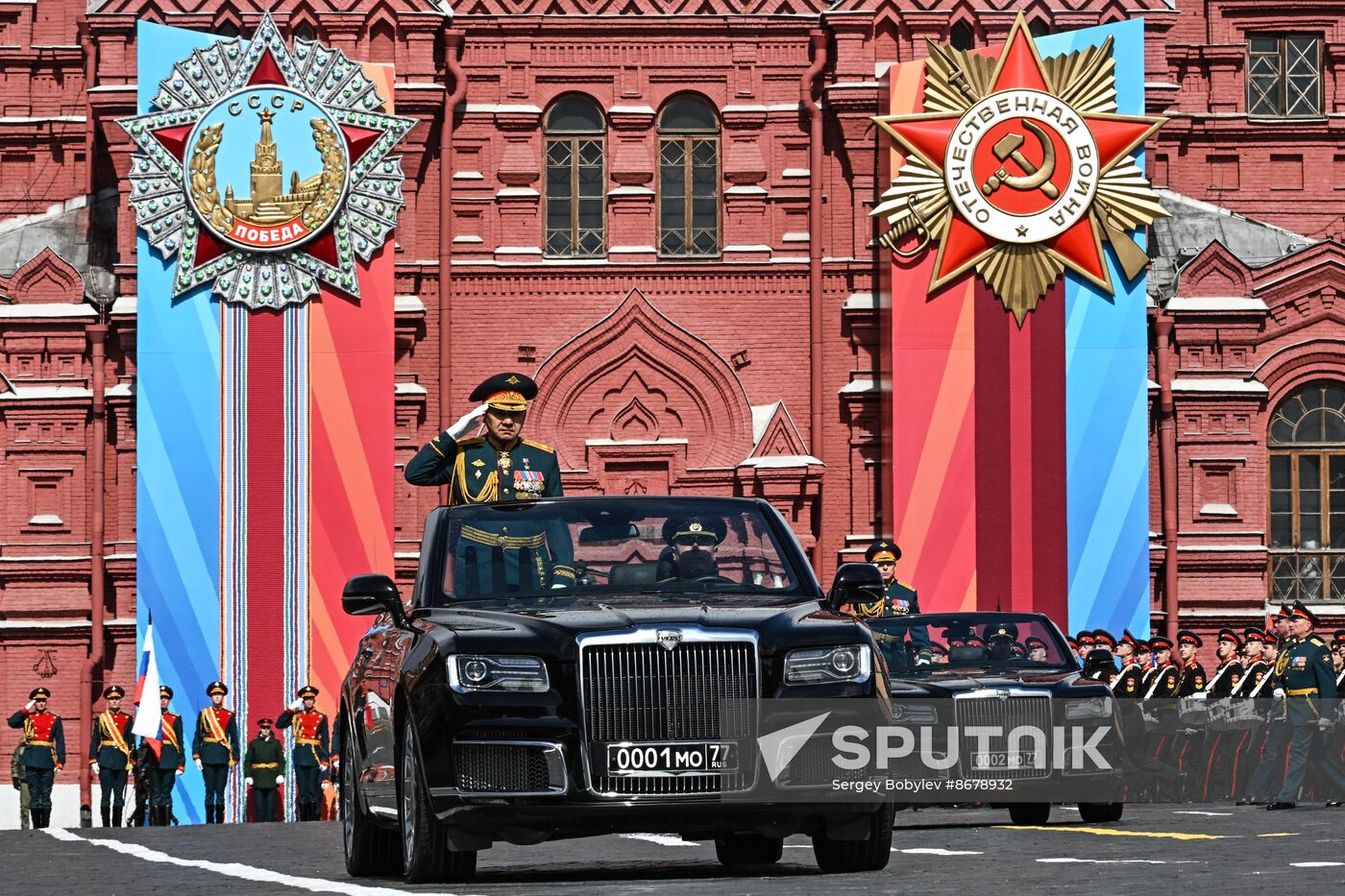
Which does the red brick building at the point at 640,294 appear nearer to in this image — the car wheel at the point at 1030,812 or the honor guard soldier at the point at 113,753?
the honor guard soldier at the point at 113,753

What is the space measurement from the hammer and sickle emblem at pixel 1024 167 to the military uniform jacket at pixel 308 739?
9.73m

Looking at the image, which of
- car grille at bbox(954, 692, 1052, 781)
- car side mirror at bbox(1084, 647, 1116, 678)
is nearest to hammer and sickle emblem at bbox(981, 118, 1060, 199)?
car side mirror at bbox(1084, 647, 1116, 678)

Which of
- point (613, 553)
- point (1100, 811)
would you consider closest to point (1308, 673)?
point (1100, 811)

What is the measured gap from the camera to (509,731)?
10.4 m

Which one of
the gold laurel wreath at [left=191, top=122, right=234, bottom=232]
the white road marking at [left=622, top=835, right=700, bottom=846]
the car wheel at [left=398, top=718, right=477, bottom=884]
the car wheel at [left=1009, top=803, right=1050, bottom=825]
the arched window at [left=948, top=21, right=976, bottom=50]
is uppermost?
the arched window at [left=948, top=21, right=976, bottom=50]

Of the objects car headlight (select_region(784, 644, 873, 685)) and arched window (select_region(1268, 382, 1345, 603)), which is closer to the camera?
car headlight (select_region(784, 644, 873, 685))

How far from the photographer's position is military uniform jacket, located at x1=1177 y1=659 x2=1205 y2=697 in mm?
24766

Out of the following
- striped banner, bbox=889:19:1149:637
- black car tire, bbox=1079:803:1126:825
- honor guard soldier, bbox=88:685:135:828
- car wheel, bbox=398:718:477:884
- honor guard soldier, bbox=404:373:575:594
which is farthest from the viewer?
striped banner, bbox=889:19:1149:637

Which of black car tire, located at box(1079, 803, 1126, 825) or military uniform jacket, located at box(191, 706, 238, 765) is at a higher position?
black car tire, located at box(1079, 803, 1126, 825)

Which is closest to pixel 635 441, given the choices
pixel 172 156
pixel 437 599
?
pixel 172 156

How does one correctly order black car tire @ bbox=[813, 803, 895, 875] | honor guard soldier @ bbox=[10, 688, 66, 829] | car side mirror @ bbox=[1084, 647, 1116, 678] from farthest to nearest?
honor guard soldier @ bbox=[10, 688, 66, 829] → car side mirror @ bbox=[1084, 647, 1116, 678] → black car tire @ bbox=[813, 803, 895, 875]

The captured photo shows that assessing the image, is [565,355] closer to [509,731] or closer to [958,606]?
[958,606]

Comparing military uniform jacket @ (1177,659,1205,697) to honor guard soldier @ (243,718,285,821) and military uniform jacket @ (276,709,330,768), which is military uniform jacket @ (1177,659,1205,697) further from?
honor guard soldier @ (243,718,285,821)

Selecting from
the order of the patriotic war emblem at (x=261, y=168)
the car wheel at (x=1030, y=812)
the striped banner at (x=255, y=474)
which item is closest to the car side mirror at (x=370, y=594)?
the car wheel at (x=1030, y=812)
